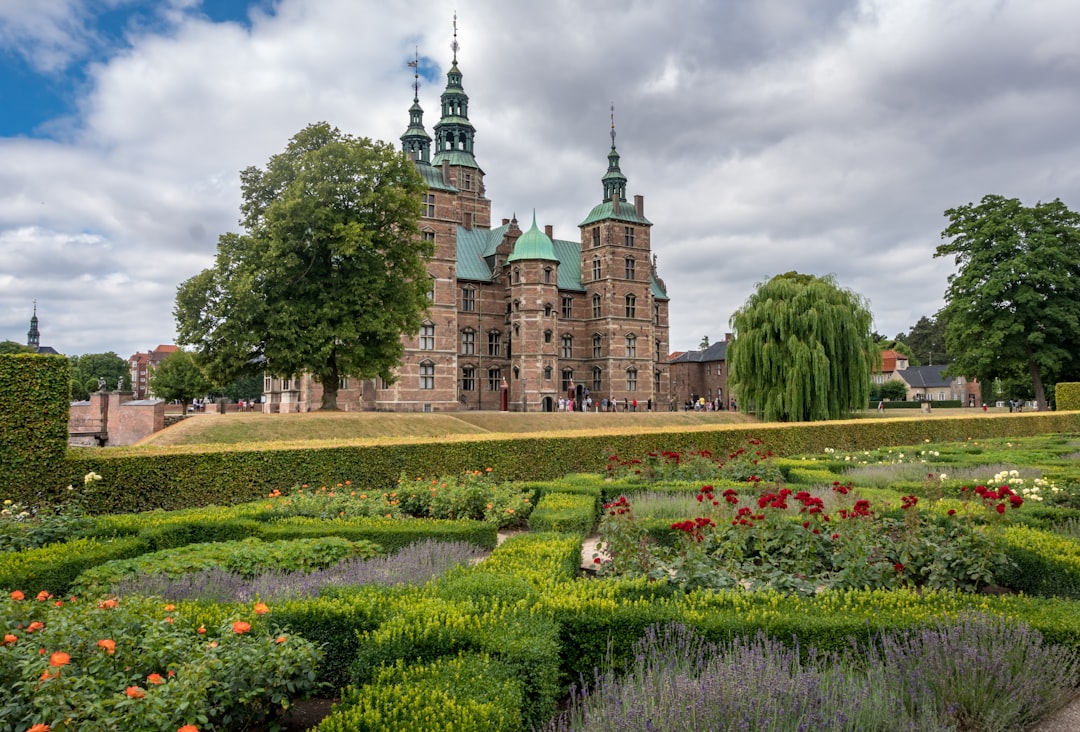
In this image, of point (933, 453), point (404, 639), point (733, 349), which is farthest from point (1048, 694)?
point (733, 349)

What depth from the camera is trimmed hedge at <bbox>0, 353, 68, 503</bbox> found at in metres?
11.4

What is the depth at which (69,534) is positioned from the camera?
8.43 m

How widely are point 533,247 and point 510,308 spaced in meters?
5.14

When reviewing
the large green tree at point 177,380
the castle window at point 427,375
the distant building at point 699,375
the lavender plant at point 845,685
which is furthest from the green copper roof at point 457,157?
the lavender plant at point 845,685

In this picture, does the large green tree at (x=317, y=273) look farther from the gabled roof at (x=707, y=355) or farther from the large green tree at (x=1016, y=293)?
the gabled roof at (x=707, y=355)

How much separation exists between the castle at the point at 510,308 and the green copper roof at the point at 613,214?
109mm

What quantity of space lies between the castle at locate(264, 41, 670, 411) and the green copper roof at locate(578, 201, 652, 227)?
0.11 meters

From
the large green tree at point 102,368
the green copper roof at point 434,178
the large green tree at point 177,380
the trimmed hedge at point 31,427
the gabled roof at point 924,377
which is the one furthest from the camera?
the large green tree at point 102,368

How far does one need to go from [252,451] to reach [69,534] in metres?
4.89

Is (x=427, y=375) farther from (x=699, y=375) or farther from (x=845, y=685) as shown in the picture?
(x=845, y=685)

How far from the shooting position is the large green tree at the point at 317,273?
81.7ft

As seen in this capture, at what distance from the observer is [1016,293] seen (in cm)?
3716

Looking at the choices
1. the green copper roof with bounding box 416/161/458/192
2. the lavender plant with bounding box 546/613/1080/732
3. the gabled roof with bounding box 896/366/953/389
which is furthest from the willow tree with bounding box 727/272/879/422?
the gabled roof with bounding box 896/366/953/389

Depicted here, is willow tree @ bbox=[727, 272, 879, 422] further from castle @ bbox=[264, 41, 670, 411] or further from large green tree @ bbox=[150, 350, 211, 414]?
large green tree @ bbox=[150, 350, 211, 414]
